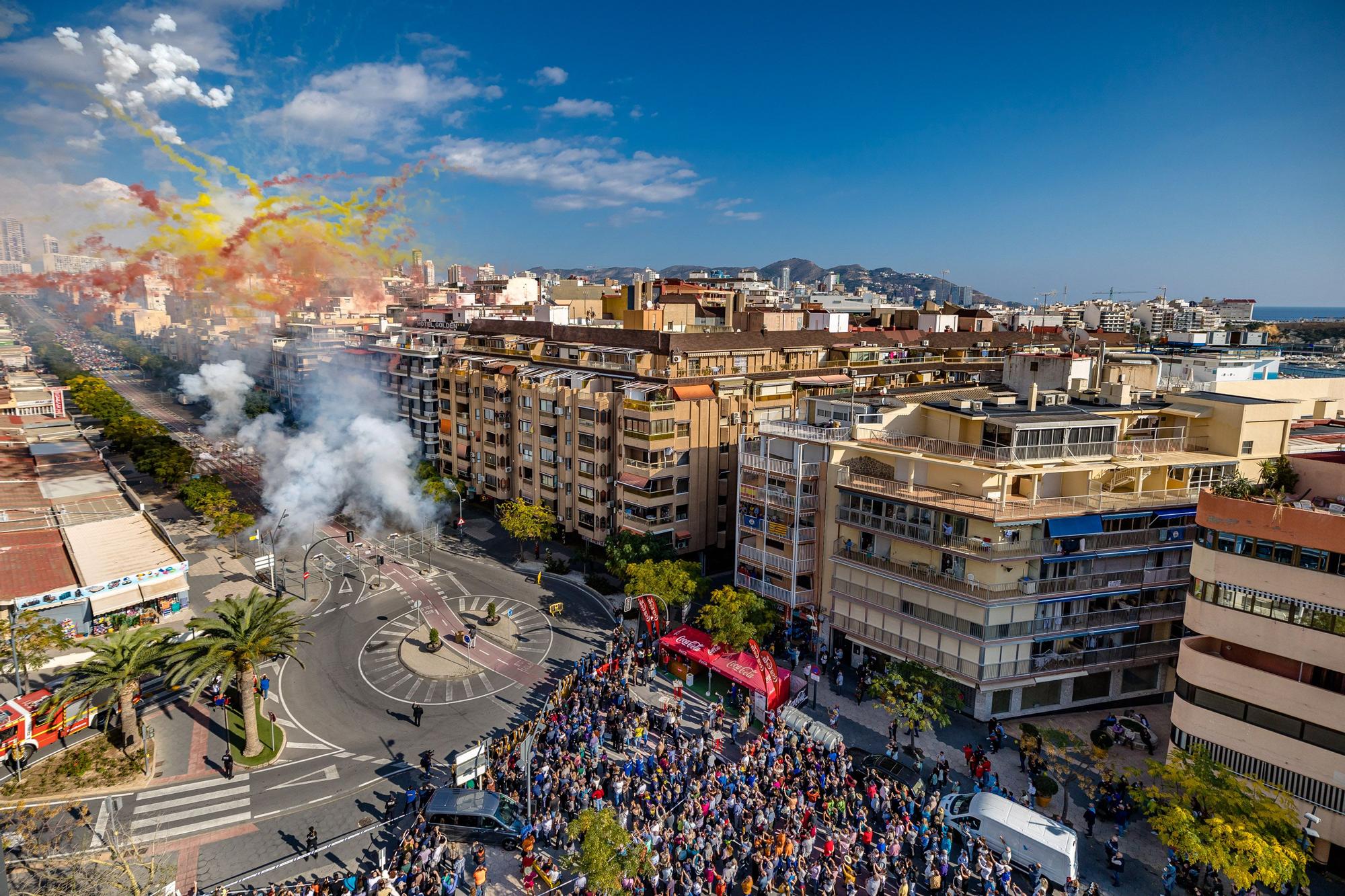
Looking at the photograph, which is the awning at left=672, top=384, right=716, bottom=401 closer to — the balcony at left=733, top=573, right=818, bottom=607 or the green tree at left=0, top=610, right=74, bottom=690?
the balcony at left=733, top=573, right=818, bottom=607

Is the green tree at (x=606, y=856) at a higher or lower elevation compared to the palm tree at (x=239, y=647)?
lower

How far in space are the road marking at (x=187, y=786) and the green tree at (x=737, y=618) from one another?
2415 centimetres

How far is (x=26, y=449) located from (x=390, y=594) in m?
51.9

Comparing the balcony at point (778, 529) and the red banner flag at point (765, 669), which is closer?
the red banner flag at point (765, 669)

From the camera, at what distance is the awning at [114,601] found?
4366 cm

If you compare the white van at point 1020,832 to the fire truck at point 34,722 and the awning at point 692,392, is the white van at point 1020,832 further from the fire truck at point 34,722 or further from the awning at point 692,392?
the fire truck at point 34,722

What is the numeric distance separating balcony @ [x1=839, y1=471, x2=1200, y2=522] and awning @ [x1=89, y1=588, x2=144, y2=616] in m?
45.2

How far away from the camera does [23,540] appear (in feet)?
165

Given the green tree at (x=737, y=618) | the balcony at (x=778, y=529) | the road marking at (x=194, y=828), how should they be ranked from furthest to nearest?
1. the balcony at (x=778, y=529)
2. the green tree at (x=737, y=618)
3. the road marking at (x=194, y=828)

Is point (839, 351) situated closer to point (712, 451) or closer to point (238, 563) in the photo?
point (712, 451)

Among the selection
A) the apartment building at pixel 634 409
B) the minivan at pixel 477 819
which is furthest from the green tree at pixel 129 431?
the minivan at pixel 477 819

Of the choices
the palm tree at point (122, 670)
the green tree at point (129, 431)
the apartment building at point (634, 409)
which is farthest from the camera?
the green tree at point (129, 431)

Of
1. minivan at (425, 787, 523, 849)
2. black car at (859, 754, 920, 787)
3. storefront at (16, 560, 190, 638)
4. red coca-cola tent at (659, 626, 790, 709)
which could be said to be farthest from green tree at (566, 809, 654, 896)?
storefront at (16, 560, 190, 638)

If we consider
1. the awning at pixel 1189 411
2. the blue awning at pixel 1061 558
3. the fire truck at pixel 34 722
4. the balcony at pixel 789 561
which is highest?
the awning at pixel 1189 411
